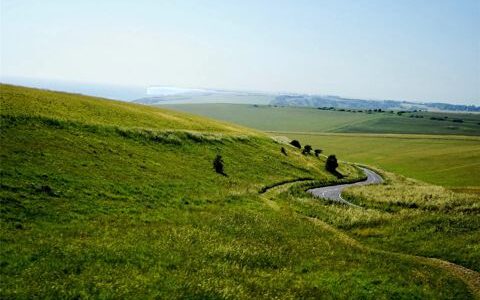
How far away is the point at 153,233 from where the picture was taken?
28844 mm

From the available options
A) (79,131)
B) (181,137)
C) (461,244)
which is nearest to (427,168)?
(181,137)

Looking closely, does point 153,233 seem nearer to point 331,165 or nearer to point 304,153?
point 331,165

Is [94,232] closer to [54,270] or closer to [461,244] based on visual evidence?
[54,270]

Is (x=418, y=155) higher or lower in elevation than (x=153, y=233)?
lower

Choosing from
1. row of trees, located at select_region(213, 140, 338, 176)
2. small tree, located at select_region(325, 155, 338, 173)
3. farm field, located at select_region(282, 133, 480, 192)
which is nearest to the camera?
row of trees, located at select_region(213, 140, 338, 176)

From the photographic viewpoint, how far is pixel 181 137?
69.9m

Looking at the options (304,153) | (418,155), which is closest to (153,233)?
(304,153)

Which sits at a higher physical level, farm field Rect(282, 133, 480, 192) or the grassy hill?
the grassy hill

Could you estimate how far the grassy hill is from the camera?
21.5 meters

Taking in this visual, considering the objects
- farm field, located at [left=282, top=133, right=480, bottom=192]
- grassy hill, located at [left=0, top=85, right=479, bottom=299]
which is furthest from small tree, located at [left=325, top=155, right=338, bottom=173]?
grassy hill, located at [left=0, top=85, right=479, bottom=299]

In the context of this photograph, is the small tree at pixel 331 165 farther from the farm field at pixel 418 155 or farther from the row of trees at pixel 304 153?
the farm field at pixel 418 155

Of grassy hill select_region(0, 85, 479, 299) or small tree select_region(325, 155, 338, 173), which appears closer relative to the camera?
grassy hill select_region(0, 85, 479, 299)

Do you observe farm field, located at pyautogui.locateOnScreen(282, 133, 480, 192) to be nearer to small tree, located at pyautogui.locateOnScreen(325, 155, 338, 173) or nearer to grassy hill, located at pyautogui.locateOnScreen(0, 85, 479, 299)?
small tree, located at pyautogui.locateOnScreen(325, 155, 338, 173)

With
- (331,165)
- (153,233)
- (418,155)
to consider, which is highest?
(153,233)
